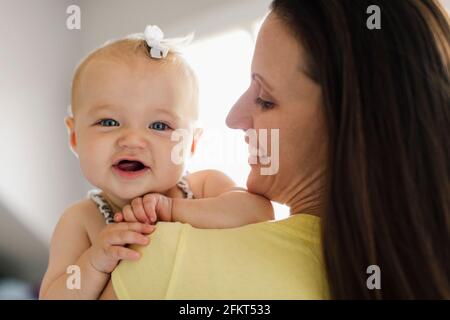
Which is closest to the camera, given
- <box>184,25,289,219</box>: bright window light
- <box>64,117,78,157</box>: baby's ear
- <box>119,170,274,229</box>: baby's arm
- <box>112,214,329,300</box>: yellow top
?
<box>112,214,329,300</box>: yellow top

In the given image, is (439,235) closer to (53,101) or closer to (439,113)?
(439,113)

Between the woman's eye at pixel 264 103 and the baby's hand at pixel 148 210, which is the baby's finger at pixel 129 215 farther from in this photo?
the woman's eye at pixel 264 103

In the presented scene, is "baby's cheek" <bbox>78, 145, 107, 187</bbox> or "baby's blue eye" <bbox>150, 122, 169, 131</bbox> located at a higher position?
"baby's blue eye" <bbox>150, 122, 169, 131</bbox>

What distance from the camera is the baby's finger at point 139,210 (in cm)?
86

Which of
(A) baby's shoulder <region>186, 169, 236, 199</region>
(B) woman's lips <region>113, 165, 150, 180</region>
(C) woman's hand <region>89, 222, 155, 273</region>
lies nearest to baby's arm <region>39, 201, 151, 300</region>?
(C) woman's hand <region>89, 222, 155, 273</region>

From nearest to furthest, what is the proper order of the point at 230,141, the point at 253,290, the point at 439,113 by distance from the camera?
the point at 253,290, the point at 439,113, the point at 230,141

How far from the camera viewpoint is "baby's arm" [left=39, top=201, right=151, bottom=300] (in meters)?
0.82

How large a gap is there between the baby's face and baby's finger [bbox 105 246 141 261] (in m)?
0.13

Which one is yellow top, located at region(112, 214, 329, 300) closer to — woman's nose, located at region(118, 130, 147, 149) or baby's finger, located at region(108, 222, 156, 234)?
baby's finger, located at region(108, 222, 156, 234)

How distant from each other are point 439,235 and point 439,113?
0.18 metres

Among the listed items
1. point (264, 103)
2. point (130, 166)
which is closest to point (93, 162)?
point (130, 166)

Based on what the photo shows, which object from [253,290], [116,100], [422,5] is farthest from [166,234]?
[422,5]

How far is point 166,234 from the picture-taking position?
79 cm

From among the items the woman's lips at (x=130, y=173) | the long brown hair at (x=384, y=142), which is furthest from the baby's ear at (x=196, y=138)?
the long brown hair at (x=384, y=142)
